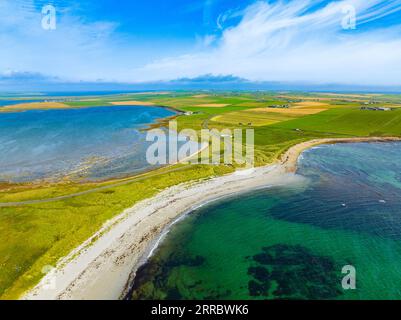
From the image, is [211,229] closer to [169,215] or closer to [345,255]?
[169,215]

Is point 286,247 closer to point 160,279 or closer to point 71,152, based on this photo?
point 160,279

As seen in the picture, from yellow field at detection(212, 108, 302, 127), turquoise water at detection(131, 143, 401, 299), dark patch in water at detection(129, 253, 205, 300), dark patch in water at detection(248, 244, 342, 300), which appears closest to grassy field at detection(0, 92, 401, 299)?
dark patch in water at detection(129, 253, 205, 300)

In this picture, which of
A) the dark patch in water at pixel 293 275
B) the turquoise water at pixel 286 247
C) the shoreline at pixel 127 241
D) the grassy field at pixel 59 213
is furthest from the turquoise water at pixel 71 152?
the dark patch in water at pixel 293 275

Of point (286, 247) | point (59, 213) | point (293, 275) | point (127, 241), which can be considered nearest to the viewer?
point (293, 275)

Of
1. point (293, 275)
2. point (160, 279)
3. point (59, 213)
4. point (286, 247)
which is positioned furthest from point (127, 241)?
point (286, 247)

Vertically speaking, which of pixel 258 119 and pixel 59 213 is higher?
pixel 258 119

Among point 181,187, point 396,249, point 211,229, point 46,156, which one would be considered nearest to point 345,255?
point 396,249
